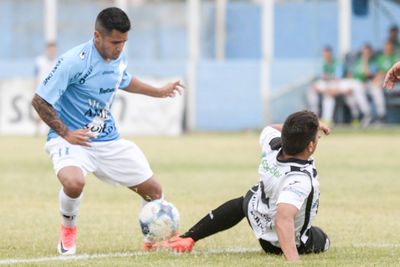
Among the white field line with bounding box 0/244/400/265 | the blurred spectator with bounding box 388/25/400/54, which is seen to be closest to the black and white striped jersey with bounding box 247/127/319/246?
the white field line with bounding box 0/244/400/265

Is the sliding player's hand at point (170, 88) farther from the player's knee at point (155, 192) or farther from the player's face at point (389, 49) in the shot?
the player's face at point (389, 49)

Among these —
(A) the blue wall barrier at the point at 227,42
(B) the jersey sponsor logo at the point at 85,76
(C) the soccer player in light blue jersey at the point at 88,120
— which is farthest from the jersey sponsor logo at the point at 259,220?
(A) the blue wall barrier at the point at 227,42

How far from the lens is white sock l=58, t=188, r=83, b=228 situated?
6074 millimetres

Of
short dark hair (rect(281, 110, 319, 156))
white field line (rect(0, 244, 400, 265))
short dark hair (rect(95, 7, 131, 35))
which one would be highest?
short dark hair (rect(95, 7, 131, 35))

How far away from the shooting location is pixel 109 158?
20.8 ft

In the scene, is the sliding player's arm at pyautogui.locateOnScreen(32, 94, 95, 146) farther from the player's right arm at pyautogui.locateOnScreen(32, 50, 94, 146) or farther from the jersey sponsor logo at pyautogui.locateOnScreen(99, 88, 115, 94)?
the jersey sponsor logo at pyautogui.locateOnScreen(99, 88, 115, 94)

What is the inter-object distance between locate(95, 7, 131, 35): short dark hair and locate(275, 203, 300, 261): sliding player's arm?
1.79 m

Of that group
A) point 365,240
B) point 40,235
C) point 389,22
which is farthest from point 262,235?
point 389,22

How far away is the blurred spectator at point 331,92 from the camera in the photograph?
21.9 metres

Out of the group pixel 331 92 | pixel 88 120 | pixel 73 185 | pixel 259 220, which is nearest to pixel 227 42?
pixel 331 92

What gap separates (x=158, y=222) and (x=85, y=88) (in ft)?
3.76

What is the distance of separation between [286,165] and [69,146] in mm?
1692

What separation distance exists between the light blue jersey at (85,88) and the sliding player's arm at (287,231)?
1700 millimetres

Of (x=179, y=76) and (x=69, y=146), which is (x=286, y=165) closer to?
(x=69, y=146)
